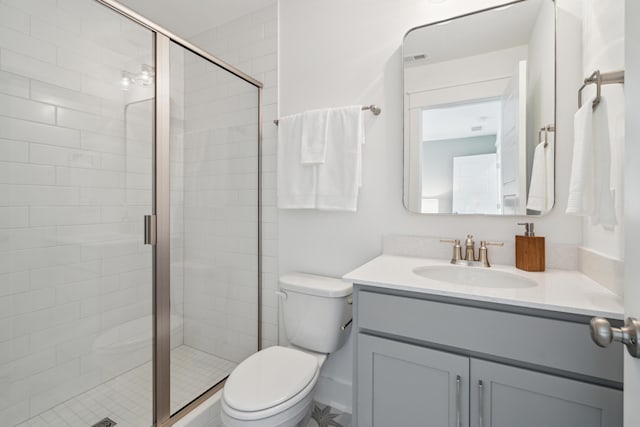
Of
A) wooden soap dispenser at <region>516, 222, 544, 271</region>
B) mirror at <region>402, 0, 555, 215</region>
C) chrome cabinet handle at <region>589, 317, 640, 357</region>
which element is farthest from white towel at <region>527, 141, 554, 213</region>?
chrome cabinet handle at <region>589, 317, 640, 357</region>

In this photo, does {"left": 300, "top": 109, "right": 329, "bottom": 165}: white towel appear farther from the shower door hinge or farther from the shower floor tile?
the shower floor tile

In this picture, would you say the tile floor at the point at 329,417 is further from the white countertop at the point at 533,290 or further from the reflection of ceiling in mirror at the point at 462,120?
the reflection of ceiling in mirror at the point at 462,120

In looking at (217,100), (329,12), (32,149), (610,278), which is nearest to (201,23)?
(217,100)

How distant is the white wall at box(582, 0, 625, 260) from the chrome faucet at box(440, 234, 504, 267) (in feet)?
1.14

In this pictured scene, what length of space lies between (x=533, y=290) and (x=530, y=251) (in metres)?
0.30

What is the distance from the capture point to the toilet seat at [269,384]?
1.08m

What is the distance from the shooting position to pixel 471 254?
4.38ft

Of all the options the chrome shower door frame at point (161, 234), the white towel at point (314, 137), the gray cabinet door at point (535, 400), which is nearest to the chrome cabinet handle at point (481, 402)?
the gray cabinet door at point (535, 400)

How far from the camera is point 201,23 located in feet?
6.88

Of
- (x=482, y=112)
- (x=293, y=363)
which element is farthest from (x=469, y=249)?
(x=293, y=363)

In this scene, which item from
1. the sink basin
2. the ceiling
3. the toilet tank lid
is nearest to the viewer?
the sink basin

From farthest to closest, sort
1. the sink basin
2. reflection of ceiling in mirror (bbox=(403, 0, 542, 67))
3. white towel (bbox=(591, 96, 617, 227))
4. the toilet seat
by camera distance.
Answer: reflection of ceiling in mirror (bbox=(403, 0, 542, 67)) < the sink basin < the toilet seat < white towel (bbox=(591, 96, 617, 227))

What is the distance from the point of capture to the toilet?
1096 mm

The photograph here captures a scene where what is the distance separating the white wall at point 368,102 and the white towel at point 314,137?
0.13m
